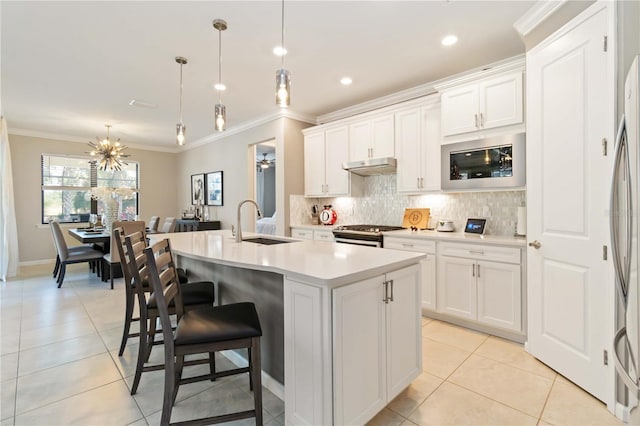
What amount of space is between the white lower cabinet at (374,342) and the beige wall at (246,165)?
3174 millimetres

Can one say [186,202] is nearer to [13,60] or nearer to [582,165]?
[13,60]

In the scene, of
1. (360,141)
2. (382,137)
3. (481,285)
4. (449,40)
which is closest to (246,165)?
(360,141)

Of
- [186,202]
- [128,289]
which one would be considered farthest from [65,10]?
[186,202]

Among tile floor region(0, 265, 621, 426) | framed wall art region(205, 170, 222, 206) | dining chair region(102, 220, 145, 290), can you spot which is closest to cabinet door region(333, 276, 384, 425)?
tile floor region(0, 265, 621, 426)

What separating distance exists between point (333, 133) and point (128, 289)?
3304 mm

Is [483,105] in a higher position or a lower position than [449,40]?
lower

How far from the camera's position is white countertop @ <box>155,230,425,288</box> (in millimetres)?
1477

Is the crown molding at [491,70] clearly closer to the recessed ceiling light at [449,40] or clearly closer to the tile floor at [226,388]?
the recessed ceiling light at [449,40]

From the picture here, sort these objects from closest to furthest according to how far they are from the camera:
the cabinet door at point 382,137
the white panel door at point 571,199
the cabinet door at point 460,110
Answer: the white panel door at point 571,199
the cabinet door at point 460,110
the cabinet door at point 382,137

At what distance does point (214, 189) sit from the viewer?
6621 mm

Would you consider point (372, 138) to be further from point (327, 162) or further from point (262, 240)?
point (262, 240)

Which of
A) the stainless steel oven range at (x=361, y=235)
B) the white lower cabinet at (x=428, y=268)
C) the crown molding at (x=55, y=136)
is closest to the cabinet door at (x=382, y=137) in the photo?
the stainless steel oven range at (x=361, y=235)

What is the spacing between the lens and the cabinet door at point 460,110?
121 inches

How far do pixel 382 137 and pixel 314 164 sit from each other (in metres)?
1.28
